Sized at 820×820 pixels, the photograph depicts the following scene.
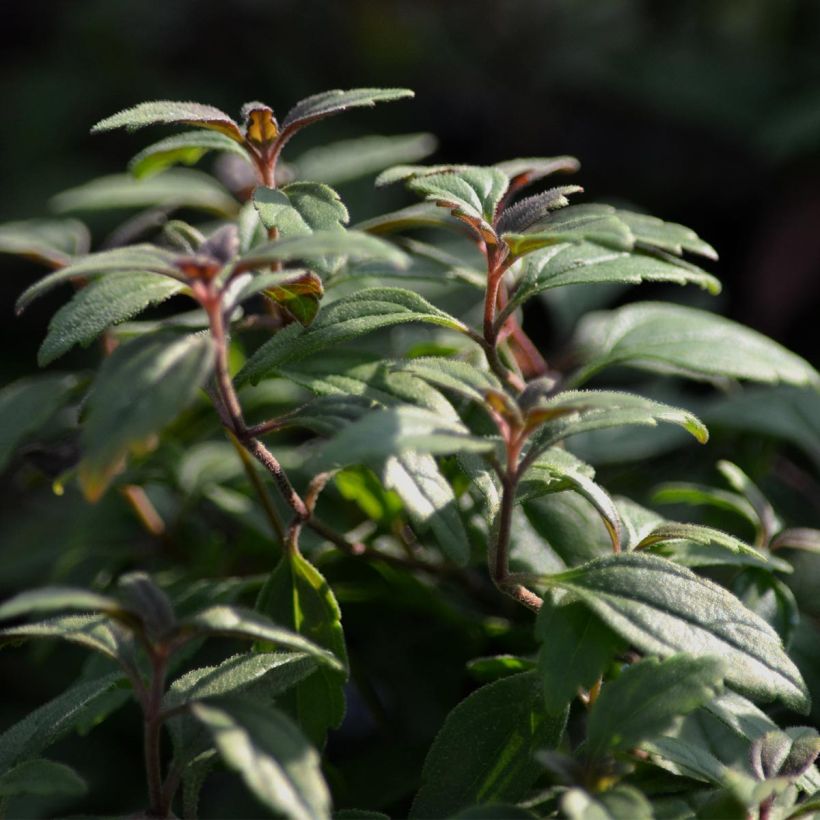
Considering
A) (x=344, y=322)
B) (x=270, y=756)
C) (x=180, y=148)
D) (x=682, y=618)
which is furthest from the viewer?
(x=180, y=148)

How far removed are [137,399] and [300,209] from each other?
0.90ft

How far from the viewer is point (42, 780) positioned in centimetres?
70

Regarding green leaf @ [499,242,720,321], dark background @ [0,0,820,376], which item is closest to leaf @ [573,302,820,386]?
green leaf @ [499,242,720,321]

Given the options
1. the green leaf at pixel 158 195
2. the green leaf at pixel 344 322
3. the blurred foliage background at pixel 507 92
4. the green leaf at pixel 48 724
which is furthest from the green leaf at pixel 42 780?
the blurred foliage background at pixel 507 92

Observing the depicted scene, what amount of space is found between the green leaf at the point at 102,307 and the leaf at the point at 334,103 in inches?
7.6

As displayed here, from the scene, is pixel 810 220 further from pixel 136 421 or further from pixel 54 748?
pixel 136 421

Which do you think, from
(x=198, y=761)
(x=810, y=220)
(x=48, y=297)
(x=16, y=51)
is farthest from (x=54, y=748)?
(x=16, y=51)

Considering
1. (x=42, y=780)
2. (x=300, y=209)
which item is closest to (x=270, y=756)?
(x=42, y=780)

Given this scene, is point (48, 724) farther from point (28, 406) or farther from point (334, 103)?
point (334, 103)

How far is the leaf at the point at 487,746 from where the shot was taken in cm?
80

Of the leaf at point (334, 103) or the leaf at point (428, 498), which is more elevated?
the leaf at point (334, 103)

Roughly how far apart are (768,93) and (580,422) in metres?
2.15

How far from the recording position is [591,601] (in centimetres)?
73

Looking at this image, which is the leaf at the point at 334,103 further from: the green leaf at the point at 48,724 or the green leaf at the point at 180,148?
the green leaf at the point at 48,724
